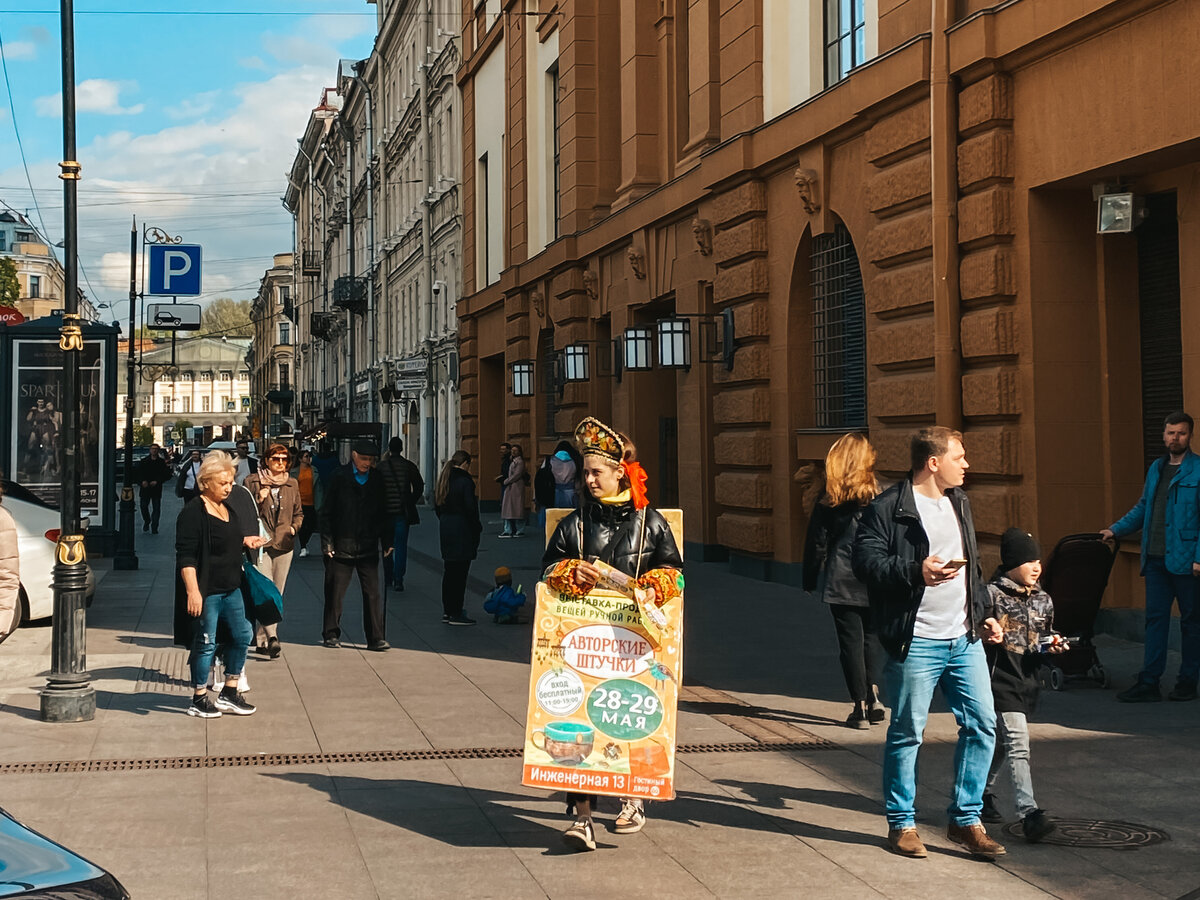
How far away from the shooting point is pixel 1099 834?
6.39m

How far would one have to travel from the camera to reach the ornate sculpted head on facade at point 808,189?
16.3 metres

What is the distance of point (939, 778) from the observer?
757 centimetres

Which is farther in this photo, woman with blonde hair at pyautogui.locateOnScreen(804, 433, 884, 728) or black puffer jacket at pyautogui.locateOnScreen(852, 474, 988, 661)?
woman with blonde hair at pyautogui.locateOnScreen(804, 433, 884, 728)

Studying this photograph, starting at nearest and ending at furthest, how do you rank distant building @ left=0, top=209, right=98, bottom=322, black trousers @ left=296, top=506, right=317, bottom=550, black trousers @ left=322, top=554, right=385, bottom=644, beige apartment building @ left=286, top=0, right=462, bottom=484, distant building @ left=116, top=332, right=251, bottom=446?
black trousers @ left=322, top=554, right=385, bottom=644 → black trousers @ left=296, top=506, right=317, bottom=550 → beige apartment building @ left=286, top=0, right=462, bottom=484 → distant building @ left=0, top=209, right=98, bottom=322 → distant building @ left=116, top=332, right=251, bottom=446

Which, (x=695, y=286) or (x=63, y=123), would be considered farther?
(x=695, y=286)

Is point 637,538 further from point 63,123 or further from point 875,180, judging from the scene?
point 875,180

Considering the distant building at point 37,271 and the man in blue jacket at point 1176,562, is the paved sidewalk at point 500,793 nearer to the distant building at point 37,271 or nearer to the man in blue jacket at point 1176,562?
the man in blue jacket at point 1176,562

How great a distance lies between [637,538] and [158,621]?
9.91 metres

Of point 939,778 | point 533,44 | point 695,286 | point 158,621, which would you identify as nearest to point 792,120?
point 695,286

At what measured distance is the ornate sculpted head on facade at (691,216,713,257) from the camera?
63.8 feet

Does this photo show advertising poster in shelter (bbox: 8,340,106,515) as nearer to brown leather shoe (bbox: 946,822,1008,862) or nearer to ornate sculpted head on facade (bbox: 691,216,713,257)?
ornate sculpted head on facade (bbox: 691,216,713,257)

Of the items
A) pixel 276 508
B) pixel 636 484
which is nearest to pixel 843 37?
pixel 276 508

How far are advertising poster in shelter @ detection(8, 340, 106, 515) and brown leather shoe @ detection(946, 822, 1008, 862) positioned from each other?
55.2 ft

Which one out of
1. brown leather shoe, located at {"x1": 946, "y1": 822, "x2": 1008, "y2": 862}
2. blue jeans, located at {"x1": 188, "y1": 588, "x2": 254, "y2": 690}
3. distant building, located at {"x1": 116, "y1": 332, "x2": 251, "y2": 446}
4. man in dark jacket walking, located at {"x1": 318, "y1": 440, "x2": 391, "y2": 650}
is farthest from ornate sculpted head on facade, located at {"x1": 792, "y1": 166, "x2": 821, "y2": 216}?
distant building, located at {"x1": 116, "y1": 332, "x2": 251, "y2": 446}
